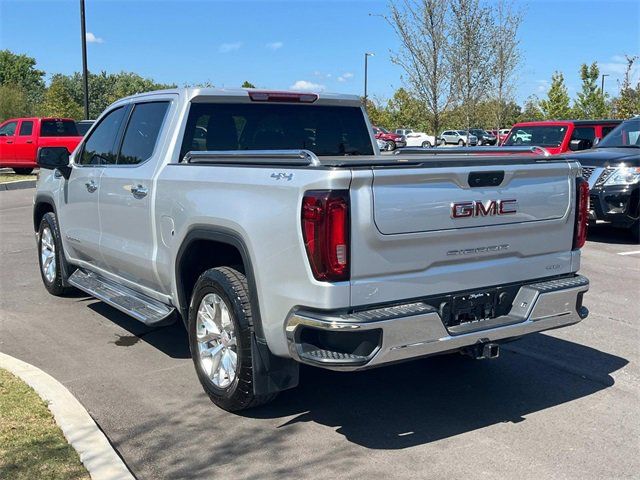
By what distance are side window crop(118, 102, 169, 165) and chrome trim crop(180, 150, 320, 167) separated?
0.49m

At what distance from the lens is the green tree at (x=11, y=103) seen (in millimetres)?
36469

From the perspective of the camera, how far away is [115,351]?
5.67m

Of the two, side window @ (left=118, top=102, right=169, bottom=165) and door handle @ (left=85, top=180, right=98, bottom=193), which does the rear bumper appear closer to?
side window @ (left=118, top=102, right=169, bottom=165)

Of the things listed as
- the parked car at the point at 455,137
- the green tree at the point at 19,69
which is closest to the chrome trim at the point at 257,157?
the parked car at the point at 455,137

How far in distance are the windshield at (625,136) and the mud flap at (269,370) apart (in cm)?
948

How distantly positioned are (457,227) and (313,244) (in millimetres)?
843

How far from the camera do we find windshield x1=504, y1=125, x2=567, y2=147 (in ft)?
49.2

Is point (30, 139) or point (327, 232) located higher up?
point (30, 139)

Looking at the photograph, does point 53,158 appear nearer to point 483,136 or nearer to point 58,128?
point 58,128

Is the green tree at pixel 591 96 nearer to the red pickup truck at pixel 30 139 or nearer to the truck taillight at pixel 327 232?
the red pickup truck at pixel 30 139

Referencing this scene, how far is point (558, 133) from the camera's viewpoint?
595 inches

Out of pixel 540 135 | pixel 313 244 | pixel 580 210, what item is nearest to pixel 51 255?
pixel 313 244

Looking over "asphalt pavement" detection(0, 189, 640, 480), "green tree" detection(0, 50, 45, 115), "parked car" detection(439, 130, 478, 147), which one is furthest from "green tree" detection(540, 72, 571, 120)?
"green tree" detection(0, 50, 45, 115)

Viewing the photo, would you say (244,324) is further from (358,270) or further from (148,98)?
(148,98)
